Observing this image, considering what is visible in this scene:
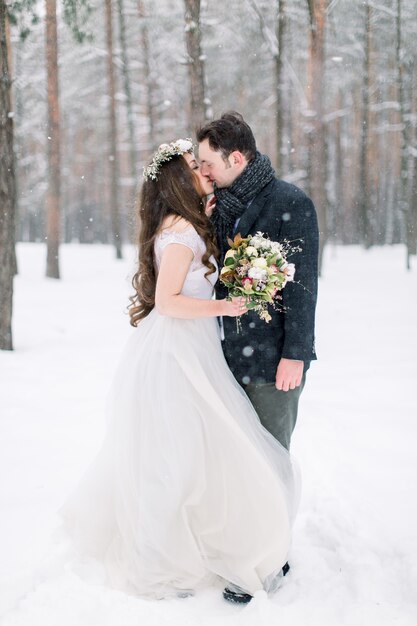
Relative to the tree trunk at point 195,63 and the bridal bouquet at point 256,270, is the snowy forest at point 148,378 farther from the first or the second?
the bridal bouquet at point 256,270

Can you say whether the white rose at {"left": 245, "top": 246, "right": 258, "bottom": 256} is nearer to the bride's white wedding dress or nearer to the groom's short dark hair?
the bride's white wedding dress

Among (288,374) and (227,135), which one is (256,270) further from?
(227,135)

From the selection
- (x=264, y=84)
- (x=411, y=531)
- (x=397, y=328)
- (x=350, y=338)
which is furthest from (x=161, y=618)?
(x=264, y=84)

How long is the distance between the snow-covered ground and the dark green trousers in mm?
821

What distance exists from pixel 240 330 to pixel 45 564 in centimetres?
171

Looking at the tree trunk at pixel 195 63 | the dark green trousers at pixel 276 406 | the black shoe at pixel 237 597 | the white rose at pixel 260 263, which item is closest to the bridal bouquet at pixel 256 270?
the white rose at pixel 260 263

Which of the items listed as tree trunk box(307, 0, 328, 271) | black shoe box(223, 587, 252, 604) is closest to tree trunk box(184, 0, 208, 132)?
tree trunk box(307, 0, 328, 271)

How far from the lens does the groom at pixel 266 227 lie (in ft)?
9.24

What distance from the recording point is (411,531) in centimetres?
352

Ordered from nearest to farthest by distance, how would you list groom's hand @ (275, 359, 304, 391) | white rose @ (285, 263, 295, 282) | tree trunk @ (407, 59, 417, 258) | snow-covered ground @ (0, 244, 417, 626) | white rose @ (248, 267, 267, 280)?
white rose @ (248, 267, 267, 280) < white rose @ (285, 263, 295, 282) < snow-covered ground @ (0, 244, 417, 626) < groom's hand @ (275, 359, 304, 391) < tree trunk @ (407, 59, 417, 258)

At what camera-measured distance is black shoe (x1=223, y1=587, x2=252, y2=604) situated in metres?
2.84

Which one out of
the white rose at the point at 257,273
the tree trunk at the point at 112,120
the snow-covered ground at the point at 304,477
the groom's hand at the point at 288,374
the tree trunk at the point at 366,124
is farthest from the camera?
the tree trunk at the point at 366,124

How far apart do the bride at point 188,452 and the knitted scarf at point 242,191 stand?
119 millimetres

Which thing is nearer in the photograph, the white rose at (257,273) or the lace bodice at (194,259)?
the white rose at (257,273)
